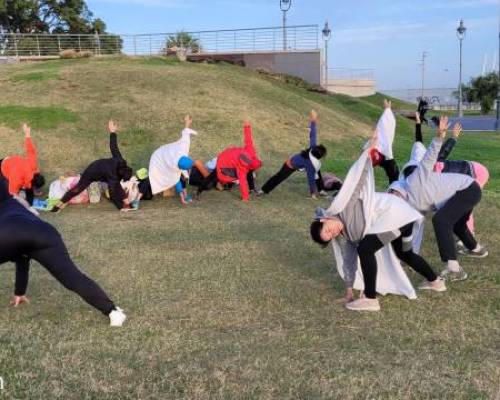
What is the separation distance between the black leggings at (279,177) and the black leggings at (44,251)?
5988 mm

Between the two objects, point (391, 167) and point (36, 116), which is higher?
point (36, 116)

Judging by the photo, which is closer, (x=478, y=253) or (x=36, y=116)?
(x=478, y=253)

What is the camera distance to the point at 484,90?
179 feet

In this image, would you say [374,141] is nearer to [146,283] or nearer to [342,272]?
[342,272]

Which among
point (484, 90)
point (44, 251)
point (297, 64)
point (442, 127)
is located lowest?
point (484, 90)

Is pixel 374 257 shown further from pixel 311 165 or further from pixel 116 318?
pixel 311 165

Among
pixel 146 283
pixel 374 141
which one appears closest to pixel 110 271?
pixel 146 283

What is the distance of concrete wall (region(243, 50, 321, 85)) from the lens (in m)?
32.0

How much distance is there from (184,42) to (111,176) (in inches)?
1297

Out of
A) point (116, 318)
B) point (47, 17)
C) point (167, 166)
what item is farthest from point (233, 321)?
point (47, 17)

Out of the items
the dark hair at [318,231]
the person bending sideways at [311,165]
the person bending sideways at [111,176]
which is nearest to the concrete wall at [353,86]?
the person bending sideways at [311,165]

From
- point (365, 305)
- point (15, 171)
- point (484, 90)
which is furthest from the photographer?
point (484, 90)

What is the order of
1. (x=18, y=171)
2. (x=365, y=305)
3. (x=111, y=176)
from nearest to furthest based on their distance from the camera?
1. (x=365, y=305)
2. (x=18, y=171)
3. (x=111, y=176)

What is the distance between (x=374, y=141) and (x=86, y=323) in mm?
2721
